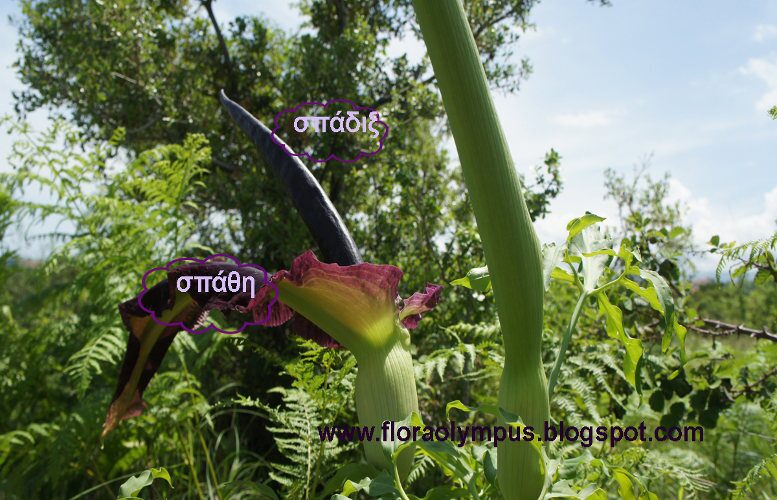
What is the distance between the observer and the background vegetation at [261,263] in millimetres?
1104

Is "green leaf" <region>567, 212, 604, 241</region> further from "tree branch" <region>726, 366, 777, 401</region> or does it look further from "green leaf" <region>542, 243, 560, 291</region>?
"tree branch" <region>726, 366, 777, 401</region>

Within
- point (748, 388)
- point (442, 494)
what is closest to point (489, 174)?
point (442, 494)

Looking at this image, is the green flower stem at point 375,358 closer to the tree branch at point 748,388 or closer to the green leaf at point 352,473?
the green leaf at point 352,473

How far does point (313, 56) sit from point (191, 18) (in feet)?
2.81

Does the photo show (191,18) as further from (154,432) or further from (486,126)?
(486,126)

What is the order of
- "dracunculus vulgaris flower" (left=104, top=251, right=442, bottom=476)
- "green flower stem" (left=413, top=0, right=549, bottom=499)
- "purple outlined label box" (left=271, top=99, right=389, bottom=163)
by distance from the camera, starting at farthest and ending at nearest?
"purple outlined label box" (left=271, top=99, right=389, bottom=163) → "dracunculus vulgaris flower" (left=104, top=251, right=442, bottom=476) → "green flower stem" (left=413, top=0, right=549, bottom=499)

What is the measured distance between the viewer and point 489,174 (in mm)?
425

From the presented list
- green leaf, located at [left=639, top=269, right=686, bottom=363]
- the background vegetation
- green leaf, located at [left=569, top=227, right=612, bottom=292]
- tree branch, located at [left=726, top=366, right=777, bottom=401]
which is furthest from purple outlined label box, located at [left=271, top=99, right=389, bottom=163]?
green leaf, located at [left=639, top=269, right=686, bottom=363]

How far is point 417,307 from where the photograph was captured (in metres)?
0.63

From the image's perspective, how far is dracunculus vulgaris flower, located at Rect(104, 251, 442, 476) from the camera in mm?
542

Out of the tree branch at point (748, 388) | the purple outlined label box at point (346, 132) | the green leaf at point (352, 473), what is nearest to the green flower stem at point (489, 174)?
the green leaf at point (352, 473)

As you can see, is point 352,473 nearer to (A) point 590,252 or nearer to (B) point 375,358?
(B) point 375,358

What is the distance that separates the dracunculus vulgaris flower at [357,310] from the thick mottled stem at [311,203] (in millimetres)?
66

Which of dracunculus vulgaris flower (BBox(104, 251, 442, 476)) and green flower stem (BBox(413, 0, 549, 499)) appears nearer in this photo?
green flower stem (BBox(413, 0, 549, 499))
